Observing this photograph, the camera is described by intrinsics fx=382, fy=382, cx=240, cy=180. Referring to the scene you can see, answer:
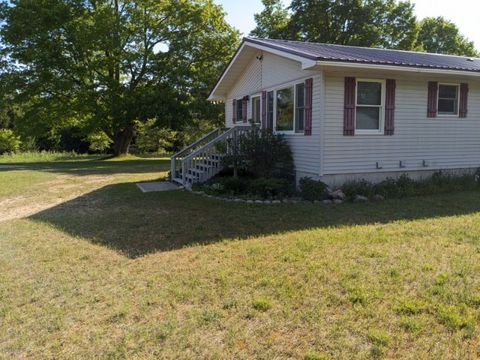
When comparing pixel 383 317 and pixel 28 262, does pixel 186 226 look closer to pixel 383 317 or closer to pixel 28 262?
pixel 28 262

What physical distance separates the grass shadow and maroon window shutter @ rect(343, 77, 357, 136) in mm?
1956

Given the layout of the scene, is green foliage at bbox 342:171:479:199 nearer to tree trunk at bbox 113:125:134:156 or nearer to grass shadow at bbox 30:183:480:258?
grass shadow at bbox 30:183:480:258

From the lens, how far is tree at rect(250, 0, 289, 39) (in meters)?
29.3

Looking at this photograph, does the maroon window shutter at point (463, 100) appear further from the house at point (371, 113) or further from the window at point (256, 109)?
the window at point (256, 109)

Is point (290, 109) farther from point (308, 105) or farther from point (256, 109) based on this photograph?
point (256, 109)

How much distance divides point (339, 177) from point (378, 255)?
4.44 metres

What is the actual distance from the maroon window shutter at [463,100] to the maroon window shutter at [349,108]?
3.44m

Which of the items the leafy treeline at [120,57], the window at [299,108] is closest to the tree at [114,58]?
the leafy treeline at [120,57]

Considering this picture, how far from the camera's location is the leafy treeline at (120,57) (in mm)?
21812

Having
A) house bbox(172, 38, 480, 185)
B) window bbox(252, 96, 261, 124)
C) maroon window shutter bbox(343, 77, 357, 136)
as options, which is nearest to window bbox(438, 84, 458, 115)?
house bbox(172, 38, 480, 185)

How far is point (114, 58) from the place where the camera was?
A: 23469 mm

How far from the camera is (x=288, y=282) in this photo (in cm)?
398

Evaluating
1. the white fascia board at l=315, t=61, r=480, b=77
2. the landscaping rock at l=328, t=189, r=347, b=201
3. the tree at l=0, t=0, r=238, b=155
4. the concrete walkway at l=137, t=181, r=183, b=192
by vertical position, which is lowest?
the concrete walkway at l=137, t=181, r=183, b=192

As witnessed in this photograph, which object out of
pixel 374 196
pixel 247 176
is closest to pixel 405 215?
pixel 374 196
